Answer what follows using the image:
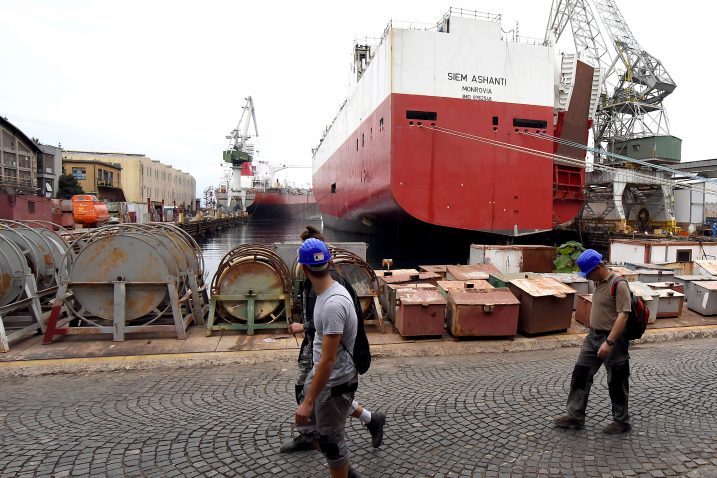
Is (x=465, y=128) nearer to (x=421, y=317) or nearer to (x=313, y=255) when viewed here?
(x=421, y=317)

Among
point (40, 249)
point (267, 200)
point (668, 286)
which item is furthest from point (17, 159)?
point (267, 200)

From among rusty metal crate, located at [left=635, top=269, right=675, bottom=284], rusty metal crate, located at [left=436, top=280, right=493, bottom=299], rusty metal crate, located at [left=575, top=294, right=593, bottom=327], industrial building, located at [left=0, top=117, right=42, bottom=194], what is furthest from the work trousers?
industrial building, located at [left=0, top=117, right=42, bottom=194]

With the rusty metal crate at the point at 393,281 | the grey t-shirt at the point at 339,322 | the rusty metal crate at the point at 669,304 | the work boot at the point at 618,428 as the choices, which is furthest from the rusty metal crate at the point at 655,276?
the grey t-shirt at the point at 339,322

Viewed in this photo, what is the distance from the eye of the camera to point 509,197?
1745 centimetres

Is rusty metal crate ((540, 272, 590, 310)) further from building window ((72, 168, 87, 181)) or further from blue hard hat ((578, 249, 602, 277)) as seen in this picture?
building window ((72, 168, 87, 181))

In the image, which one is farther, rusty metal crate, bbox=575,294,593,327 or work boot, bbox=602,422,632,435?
rusty metal crate, bbox=575,294,593,327

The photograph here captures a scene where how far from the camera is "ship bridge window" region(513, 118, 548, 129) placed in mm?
17328

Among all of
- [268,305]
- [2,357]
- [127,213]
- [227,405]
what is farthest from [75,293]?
[127,213]

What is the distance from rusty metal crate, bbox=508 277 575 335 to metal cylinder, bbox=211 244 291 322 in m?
3.68

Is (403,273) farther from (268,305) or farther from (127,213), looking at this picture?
(127,213)

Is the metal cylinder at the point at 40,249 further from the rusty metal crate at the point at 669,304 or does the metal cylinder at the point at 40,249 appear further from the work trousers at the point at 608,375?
the rusty metal crate at the point at 669,304

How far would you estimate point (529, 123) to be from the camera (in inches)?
689

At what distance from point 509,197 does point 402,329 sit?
1244 centimetres

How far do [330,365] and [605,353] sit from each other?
2364 millimetres
